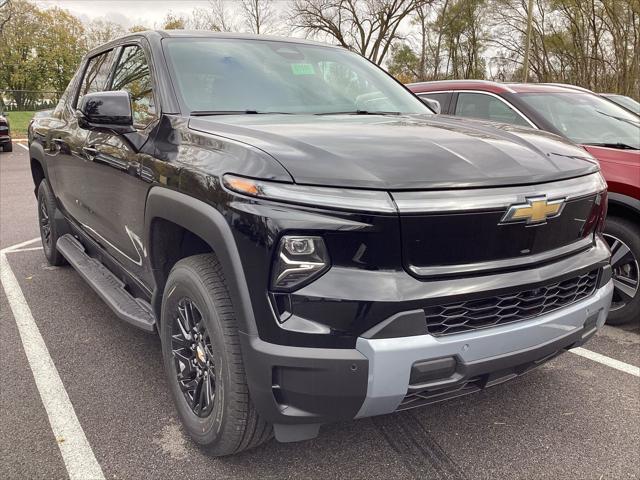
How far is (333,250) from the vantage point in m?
1.77

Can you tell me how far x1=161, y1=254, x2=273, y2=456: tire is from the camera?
200 centimetres

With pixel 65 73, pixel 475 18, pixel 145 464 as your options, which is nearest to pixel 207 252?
pixel 145 464

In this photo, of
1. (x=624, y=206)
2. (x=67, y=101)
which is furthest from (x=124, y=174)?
(x=624, y=206)

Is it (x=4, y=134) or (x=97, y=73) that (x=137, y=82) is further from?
(x=4, y=134)

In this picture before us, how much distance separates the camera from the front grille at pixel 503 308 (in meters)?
1.86

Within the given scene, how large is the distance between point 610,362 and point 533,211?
6.20 ft

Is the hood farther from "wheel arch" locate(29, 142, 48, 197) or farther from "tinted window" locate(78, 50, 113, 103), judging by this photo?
"wheel arch" locate(29, 142, 48, 197)

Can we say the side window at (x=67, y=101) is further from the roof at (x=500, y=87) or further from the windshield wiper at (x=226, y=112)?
the roof at (x=500, y=87)

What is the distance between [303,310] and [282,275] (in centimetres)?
13

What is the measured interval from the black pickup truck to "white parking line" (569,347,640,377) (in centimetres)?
112

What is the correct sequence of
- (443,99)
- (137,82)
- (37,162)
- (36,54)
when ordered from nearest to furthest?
(137,82)
(37,162)
(443,99)
(36,54)

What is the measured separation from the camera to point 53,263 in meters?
5.10

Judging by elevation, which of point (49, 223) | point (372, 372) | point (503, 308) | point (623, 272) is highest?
point (503, 308)

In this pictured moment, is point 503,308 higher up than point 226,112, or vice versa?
point 226,112
